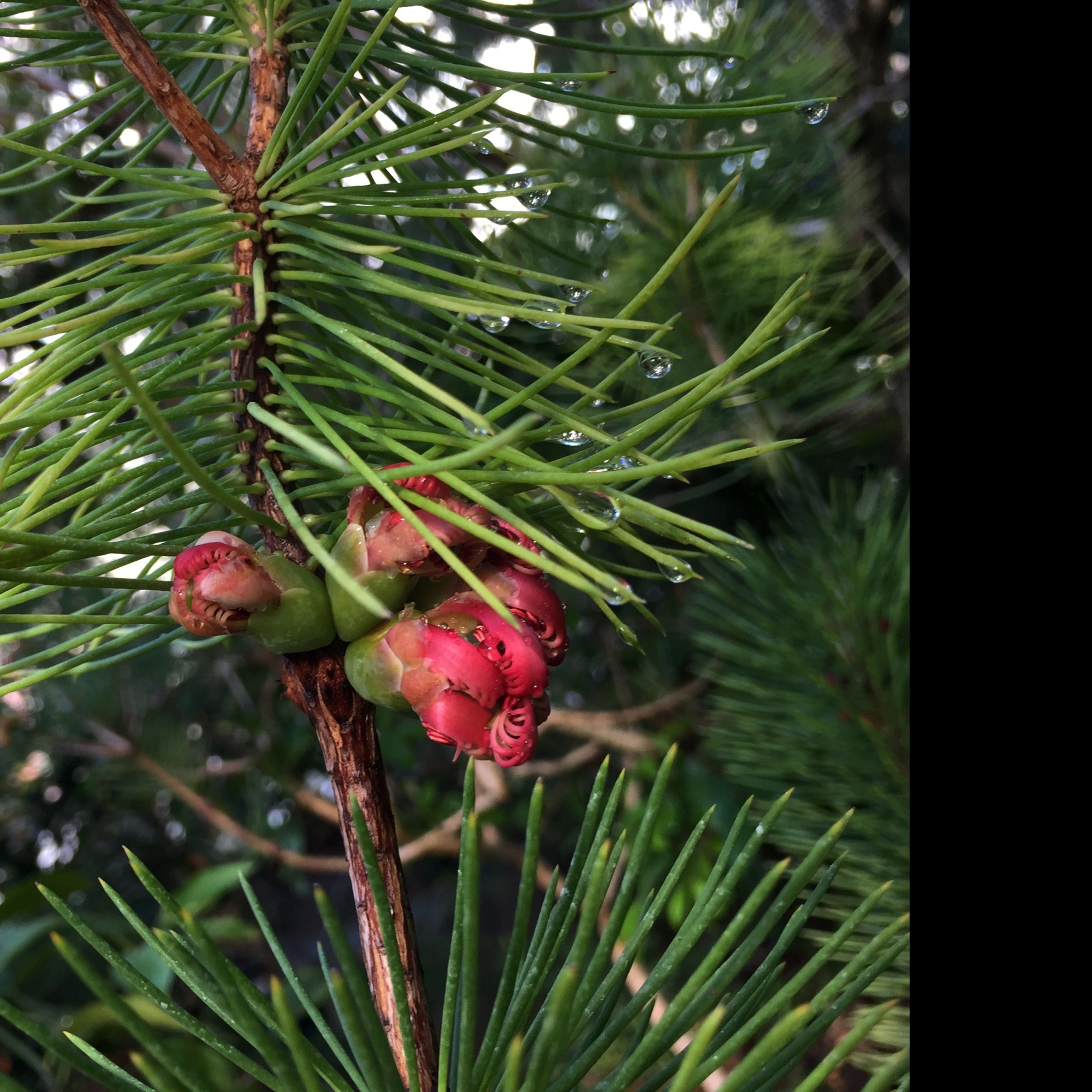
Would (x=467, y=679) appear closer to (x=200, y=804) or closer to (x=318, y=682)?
(x=318, y=682)

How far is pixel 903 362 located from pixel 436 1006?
514mm

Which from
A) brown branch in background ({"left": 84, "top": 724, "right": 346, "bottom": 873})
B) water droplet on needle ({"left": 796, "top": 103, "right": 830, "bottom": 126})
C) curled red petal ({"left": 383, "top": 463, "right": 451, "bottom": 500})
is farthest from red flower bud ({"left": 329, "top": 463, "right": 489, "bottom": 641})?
brown branch in background ({"left": 84, "top": 724, "right": 346, "bottom": 873})

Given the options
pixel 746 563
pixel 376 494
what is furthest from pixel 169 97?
pixel 746 563

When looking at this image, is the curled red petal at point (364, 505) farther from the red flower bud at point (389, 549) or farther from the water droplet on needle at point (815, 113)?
the water droplet on needle at point (815, 113)

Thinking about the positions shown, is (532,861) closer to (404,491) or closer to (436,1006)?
(404,491)

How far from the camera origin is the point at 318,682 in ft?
0.58

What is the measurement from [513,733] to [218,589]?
0.06m

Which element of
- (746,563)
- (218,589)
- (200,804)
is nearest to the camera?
(218,589)

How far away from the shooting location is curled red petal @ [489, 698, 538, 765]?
157 mm

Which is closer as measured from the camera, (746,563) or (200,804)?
(746,563)

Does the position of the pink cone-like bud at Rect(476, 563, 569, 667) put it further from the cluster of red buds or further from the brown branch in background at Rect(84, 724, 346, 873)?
the brown branch in background at Rect(84, 724, 346, 873)

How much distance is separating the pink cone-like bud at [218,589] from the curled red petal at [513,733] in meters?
0.05

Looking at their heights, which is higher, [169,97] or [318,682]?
[169,97]
